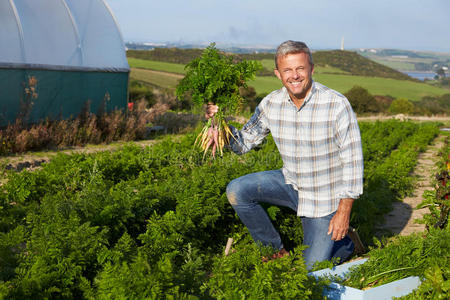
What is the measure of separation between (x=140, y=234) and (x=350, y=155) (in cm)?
163

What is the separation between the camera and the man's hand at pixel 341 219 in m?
3.39

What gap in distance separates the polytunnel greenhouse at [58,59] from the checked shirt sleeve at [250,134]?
652 cm

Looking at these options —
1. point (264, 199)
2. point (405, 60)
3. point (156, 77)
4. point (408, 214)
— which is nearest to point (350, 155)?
point (264, 199)

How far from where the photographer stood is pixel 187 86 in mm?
3820

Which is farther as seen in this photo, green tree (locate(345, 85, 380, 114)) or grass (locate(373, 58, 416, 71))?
grass (locate(373, 58, 416, 71))

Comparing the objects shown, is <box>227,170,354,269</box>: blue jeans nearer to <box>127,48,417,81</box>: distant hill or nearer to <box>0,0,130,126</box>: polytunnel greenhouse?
<box>0,0,130,126</box>: polytunnel greenhouse

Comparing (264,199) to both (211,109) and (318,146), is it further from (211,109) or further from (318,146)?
(211,109)

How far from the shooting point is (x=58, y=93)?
→ 33.9 feet

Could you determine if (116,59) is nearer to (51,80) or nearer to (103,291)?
(51,80)

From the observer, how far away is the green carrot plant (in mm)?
3717

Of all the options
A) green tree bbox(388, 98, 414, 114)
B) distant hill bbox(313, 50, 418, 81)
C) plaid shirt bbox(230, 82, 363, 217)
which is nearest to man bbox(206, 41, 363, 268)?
plaid shirt bbox(230, 82, 363, 217)

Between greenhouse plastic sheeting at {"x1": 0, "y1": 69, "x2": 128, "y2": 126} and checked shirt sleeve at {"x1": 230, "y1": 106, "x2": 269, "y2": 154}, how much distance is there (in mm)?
6547

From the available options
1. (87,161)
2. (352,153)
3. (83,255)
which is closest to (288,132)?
(352,153)

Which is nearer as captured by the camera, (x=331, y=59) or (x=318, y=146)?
(x=318, y=146)
